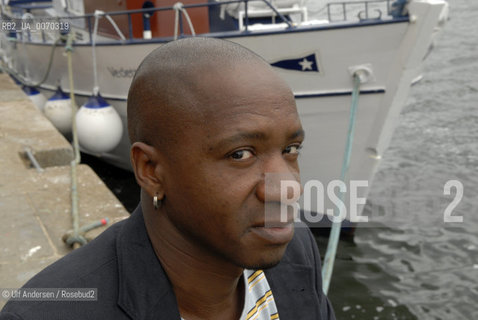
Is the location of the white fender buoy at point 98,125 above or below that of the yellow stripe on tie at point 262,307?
below

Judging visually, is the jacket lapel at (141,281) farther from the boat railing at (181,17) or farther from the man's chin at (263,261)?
the boat railing at (181,17)

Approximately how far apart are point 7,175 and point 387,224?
4.88 m

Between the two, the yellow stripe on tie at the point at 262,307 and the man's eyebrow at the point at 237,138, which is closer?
the man's eyebrow at the point at 237,138

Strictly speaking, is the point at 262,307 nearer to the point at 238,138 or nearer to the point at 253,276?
the point at 253,276

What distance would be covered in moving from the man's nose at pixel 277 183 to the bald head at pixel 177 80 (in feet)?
0.71

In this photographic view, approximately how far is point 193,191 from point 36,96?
9034mm

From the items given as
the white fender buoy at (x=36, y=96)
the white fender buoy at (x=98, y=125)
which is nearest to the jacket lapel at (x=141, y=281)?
the white fender buoy at (x=98, y=125)

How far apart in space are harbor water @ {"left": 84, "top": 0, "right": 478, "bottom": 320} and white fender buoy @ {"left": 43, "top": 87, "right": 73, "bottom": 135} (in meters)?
A: 1.10

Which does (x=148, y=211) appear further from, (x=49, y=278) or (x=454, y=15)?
(x=454, y=15)

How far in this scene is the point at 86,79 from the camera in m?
8.41

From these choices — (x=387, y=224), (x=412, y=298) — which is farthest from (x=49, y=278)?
(x=387, y=224)

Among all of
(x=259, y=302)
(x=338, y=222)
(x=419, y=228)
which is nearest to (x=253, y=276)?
(x=259, y=302)

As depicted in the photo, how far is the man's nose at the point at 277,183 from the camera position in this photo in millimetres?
1279

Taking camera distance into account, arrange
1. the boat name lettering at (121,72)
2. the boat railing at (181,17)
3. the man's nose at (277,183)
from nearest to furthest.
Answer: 1. the man's nose at (277,183)
2. the boat railing at (181,17)
3. the boat name lettering at (121,72)
